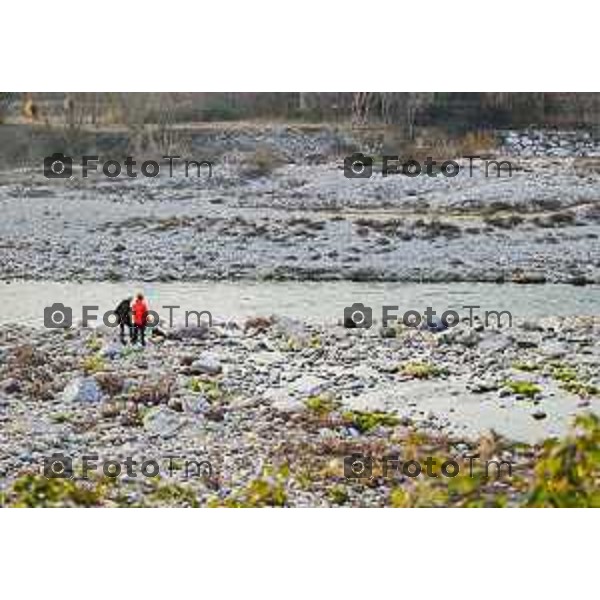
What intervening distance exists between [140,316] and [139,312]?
0.02 m

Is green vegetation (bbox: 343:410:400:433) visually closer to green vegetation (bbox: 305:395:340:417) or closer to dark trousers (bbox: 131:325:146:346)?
green vegetation (bbox: 305:395:340:417)

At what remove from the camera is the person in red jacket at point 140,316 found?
222 inches

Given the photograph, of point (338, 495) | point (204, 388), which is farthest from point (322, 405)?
point (204, 388)

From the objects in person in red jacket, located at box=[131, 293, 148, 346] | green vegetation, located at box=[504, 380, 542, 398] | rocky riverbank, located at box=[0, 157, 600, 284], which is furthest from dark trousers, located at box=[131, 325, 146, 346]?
green vegetation, located at box=[504, 380, 542, 398]

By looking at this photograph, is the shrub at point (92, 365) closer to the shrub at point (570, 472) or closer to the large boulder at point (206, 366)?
the large boulder at point (206, 366)

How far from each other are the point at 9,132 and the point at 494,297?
2.17m

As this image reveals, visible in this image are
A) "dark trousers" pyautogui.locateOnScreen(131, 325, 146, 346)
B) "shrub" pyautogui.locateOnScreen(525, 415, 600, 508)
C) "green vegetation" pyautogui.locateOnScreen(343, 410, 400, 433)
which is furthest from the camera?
"dark trousers" pyautogui.locateOnScreen(131, 325, 146, 346)

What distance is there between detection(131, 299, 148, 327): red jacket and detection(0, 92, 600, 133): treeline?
0.77 metres

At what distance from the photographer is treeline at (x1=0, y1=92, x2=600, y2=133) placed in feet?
17.7

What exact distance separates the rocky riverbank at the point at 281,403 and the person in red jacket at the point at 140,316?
0.21 ft
